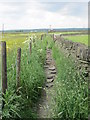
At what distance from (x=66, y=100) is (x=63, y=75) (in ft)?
4.18

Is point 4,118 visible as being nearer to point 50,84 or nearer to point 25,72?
point 25,72

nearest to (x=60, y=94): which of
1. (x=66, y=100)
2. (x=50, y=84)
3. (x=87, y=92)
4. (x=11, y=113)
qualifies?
(x=66, y=100)

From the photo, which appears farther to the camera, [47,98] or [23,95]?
[47,98]

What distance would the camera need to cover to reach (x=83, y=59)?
484cm

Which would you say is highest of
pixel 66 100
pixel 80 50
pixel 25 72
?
pixel 80 50

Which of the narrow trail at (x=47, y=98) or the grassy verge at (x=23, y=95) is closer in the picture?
the grassy verge at (x=23, y=95)

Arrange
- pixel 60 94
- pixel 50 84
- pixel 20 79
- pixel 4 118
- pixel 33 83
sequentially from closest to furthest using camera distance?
pixel 4 118 → pixel 60 94 → pixel 20 79 → pixel 33 83 → pixel 50 84

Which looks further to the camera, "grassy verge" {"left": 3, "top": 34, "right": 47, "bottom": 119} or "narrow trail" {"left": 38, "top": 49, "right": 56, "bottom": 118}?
"narrow trail" {"left": 38, "top": 49, "right": 56, "bottom": 118}

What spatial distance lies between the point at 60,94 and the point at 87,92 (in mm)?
458

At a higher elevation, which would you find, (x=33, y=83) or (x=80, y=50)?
(x=80, y=50)

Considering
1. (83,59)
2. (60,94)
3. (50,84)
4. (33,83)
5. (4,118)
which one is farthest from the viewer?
(50,84)

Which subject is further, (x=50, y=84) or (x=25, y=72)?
(x=50, y=84)

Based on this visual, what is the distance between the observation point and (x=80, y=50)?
16.6 feet

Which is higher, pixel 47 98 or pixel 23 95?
pixel 23 95
